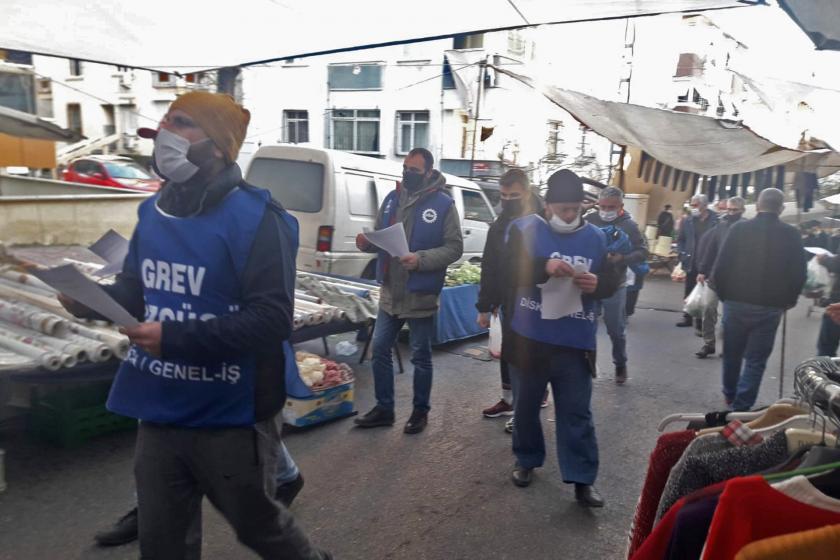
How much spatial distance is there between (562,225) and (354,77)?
25621 millimetres

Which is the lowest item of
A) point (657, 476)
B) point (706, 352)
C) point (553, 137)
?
point (706, 352)

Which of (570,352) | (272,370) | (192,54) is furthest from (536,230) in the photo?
(192,54)

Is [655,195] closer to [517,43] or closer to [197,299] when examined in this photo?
[517,43]

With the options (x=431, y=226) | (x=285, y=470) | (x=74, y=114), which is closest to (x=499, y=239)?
A: (x=431, y=226)

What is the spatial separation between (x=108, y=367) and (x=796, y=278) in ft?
16.0

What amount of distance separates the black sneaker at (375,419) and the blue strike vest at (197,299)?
287 cm

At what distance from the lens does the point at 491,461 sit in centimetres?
449

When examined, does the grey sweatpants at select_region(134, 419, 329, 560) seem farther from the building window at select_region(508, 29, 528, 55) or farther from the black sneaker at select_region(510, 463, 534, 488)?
the building window at select_region(508, 29, 528, 55)

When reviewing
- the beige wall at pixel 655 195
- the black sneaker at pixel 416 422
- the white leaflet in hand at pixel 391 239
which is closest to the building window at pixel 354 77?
the beige wall at pixel 655 195

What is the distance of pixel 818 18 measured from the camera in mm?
2781

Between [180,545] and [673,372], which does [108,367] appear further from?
[673,372]

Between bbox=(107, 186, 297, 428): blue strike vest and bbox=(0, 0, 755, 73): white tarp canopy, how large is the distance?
2319 millimetres

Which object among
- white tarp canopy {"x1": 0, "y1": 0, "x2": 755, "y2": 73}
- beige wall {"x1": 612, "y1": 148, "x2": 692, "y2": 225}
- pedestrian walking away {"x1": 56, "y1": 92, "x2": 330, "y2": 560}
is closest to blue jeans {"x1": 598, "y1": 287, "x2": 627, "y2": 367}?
white tarp canopy {"x1": 0, "y1": 0, "x2": 755, "y2": 73}

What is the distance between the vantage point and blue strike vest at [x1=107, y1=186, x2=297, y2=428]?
205 cm
